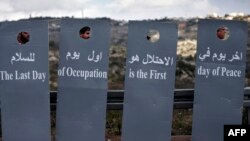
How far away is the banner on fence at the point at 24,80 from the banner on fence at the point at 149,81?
3.26 feet

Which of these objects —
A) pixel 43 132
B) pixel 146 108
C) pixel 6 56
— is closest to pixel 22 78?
pixel 6 56

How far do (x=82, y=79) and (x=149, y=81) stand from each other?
797 millimetres

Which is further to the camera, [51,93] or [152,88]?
[51,93]

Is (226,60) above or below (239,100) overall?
above

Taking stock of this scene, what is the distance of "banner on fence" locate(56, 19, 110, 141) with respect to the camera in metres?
6.18

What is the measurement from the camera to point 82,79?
20.5 feet

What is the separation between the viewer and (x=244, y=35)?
248 inches

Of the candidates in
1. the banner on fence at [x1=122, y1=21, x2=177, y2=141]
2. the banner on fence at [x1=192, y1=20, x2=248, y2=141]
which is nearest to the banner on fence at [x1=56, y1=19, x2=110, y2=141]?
the banner on fence at [x1=122, y1=21, x2=177, y2=141]

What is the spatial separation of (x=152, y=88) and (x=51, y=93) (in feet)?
Answer: 4.38

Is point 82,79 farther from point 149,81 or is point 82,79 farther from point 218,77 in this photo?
point 218,77

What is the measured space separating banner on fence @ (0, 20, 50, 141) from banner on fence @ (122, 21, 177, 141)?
3.26 ft

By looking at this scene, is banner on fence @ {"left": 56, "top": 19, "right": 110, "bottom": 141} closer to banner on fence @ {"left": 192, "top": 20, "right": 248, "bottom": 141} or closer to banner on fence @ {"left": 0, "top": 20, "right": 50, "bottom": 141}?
banner on fence @ {"left": 0, "top": 20, "right": 50, "bottom": 141}

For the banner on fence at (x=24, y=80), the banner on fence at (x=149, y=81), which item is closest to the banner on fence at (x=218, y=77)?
the banner on fence at (x=149, y=81)

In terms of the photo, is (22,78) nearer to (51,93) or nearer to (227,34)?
(51,93)
